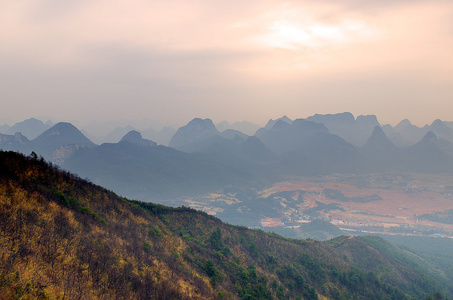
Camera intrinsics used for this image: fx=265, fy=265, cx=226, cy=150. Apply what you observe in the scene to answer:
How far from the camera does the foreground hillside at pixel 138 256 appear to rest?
2475 cm

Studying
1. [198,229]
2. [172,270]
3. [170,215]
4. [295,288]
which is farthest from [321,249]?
[172,270]

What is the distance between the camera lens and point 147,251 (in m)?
43.6

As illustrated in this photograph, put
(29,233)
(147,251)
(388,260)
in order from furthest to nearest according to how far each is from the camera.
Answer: (388,260) < (147,251) < (29,233)

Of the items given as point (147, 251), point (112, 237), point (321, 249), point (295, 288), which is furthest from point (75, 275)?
point (321, 249)

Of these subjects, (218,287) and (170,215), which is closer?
(218,287)

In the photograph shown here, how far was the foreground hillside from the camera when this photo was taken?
24.8 m

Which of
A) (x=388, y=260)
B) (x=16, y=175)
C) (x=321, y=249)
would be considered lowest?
(x=388, y=260)

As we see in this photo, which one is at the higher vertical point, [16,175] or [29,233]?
[16,175]

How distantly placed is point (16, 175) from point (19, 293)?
32573 millimetres

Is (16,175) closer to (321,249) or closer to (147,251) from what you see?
(147,251)

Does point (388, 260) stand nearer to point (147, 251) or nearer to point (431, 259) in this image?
point (431, 259)

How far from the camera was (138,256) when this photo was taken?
38312mm

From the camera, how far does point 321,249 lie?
95.9m

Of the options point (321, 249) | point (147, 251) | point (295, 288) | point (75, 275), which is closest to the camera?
point (75, 275)
